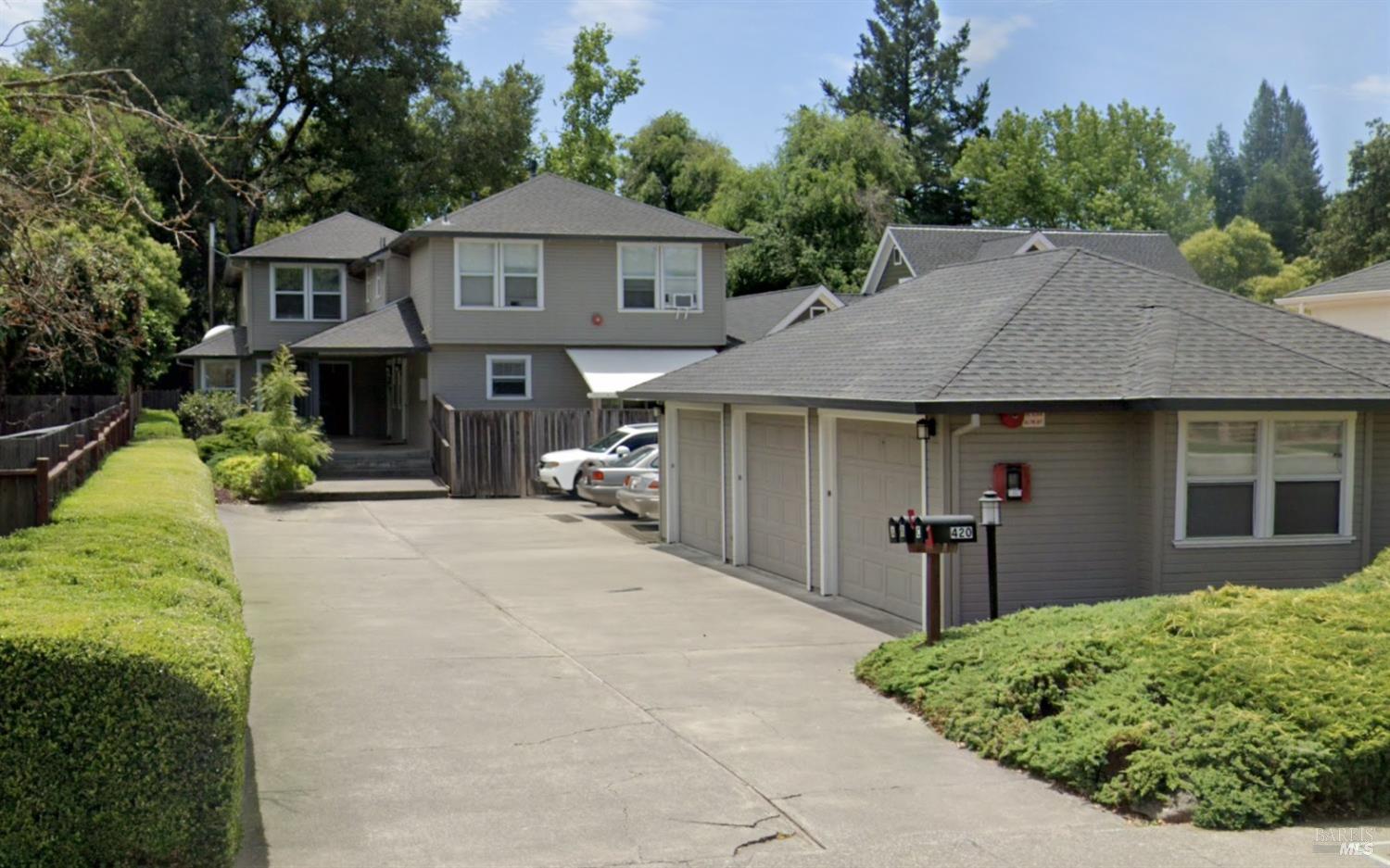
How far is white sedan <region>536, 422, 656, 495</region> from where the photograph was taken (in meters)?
28.0

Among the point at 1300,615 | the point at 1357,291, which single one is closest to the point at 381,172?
the point at 1357,291

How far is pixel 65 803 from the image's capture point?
20.6 feet

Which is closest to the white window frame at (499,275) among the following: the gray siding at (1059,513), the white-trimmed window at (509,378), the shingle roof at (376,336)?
the white-trimmed window at (509,378)

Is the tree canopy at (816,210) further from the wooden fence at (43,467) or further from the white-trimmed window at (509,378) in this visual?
the wooden fence at (43,467)

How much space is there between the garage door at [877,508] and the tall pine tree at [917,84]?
56.4m

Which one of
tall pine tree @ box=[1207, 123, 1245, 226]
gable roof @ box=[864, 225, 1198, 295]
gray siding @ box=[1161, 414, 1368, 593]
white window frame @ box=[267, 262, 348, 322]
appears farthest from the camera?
tall pine tree @ box=[1207, 123, 1245, 226]

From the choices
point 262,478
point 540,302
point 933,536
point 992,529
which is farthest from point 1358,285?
point 262,478

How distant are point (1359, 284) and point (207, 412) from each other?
90.4 feet

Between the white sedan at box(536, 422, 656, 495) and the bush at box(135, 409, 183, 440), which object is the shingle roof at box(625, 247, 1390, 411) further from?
the bush at box(135, 409, 183, 440)

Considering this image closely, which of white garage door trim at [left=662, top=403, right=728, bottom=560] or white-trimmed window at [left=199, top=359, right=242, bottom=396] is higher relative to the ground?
white-trimmed window at [left=199, top=359, right=242, bottom=396]

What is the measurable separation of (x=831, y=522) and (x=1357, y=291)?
15.5 metres

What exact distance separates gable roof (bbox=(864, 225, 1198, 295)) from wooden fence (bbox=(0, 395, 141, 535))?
2916 cm

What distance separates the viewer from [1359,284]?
1056 inches

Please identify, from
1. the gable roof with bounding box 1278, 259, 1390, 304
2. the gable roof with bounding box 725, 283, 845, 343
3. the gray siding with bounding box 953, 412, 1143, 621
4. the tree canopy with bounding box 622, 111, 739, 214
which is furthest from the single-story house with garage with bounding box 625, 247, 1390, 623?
the tree canopy with bounding box 622, 111, 739, 214
